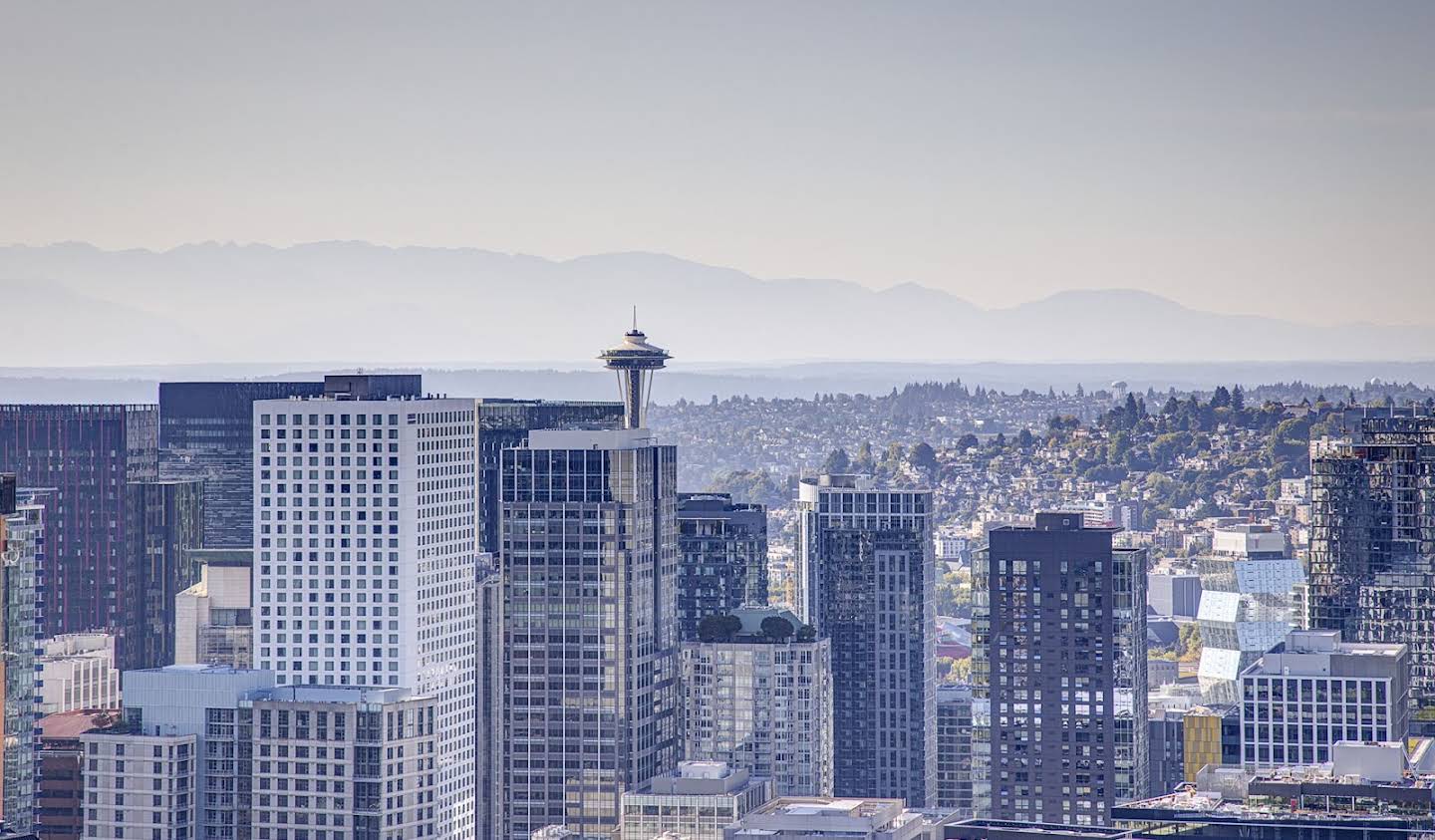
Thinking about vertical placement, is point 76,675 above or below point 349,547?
below

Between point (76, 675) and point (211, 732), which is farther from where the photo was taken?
point (76, 675)

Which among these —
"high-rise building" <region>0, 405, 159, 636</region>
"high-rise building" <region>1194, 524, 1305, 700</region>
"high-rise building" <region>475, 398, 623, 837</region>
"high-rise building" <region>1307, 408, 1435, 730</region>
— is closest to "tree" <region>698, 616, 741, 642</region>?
"high-rise building" <region>475, 398, 623, 837</region>

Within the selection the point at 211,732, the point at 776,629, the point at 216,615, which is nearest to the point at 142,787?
the point at 211,732

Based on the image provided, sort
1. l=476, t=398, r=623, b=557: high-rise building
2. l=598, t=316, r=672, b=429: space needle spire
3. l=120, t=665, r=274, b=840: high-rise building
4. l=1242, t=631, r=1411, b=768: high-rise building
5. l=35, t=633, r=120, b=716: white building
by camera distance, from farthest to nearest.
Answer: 1. l=598, t=316, r=672, b=429: space needle spire
2. l=35, t=633, r=120, b=716: white building
3. l=476, t=398, r=623, b=557: high-rise building
4. l=1242, t=631, r=1411, b=768: high-rise building
5. l=120, t=665, r=274, b=840: high-rise building

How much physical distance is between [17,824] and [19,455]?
178 ft

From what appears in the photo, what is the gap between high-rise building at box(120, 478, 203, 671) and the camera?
146 meters

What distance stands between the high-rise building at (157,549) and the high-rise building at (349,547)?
44394 millimetres

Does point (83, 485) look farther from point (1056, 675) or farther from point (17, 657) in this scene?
point (1056, 675)

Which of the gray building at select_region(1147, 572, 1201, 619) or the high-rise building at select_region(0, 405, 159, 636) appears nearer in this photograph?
the high-rise building at select_region(0, 405, 159, 636)

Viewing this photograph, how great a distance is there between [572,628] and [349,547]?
1235cm

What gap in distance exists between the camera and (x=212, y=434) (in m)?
162

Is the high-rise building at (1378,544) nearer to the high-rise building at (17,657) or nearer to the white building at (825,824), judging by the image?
the white building at (825,824)

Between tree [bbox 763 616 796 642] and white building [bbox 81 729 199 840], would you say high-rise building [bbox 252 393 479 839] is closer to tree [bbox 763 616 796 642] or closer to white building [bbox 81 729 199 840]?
white building [bbox 81 729 199 840]

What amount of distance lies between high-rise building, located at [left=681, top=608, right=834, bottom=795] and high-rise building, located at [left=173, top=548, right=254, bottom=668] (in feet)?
69.3
